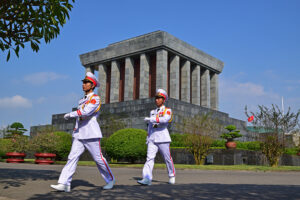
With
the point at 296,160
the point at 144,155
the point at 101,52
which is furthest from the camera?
the point at 101,52

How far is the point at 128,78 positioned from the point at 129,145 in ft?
62.3

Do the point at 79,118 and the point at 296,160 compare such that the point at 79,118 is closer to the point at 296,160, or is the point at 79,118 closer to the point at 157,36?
the point at 296,160

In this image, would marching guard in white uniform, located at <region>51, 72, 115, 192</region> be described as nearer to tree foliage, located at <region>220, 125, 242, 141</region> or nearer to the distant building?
tree foliage, located at <region>220, 125, 242, 141</region>

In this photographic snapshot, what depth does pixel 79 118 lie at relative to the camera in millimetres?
6203

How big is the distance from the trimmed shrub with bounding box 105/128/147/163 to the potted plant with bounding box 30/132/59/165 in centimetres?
338

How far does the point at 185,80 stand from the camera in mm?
37156

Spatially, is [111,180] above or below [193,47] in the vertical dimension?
below

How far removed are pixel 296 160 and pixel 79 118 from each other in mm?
20527

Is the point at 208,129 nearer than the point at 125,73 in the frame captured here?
Yes

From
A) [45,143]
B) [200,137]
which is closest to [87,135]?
[200,137]

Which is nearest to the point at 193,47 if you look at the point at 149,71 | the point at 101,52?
the point at 149,71

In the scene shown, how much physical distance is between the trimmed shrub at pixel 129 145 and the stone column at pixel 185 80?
19.3 meters

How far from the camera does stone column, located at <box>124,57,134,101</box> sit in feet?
115

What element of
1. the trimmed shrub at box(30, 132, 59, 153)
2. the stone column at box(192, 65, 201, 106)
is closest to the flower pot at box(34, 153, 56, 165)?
the trimmed shrub at box(30, 132, 59, 153)
